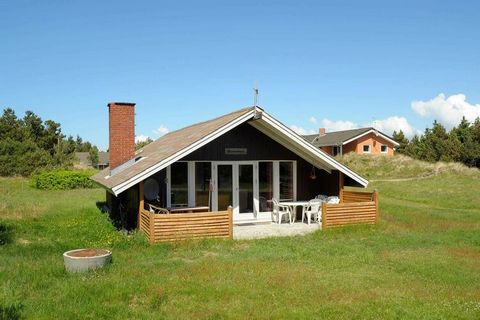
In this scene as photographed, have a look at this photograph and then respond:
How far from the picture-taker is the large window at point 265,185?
17.1 metres

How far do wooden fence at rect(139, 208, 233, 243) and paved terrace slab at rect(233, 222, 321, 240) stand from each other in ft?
2.30

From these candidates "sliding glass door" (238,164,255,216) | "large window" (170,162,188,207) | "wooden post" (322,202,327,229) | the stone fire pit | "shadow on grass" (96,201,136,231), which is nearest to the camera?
the stone fire pit

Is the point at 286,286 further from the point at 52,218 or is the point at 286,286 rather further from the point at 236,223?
the point at 52,218

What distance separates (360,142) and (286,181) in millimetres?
39156

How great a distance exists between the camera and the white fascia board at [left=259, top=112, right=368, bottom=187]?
1477cm

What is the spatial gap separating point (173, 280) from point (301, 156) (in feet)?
31.1

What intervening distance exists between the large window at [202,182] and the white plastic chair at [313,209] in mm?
3539

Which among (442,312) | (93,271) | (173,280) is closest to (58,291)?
(93,271)

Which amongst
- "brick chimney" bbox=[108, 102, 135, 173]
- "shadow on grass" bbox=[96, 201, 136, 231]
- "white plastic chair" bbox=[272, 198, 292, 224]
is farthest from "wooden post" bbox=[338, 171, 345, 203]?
"brick chimney" bbox=[108, 102, 135, 173]

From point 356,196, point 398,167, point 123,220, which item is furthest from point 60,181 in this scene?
A: point 398,167

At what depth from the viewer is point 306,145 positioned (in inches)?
608

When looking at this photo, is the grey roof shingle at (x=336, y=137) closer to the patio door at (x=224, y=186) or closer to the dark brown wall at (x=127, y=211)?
the patio door at (x=224, y=186)

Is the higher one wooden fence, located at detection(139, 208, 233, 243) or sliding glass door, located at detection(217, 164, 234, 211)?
sliding glass door, located at detection(217, 164, 234, 211)

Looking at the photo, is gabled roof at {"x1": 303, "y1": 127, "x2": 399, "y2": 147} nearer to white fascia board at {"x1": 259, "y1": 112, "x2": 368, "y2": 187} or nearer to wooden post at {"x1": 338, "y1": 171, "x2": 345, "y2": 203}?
wooden post at {"x1": 338, "y1": 171, "x2": 345, "y2": 203}
